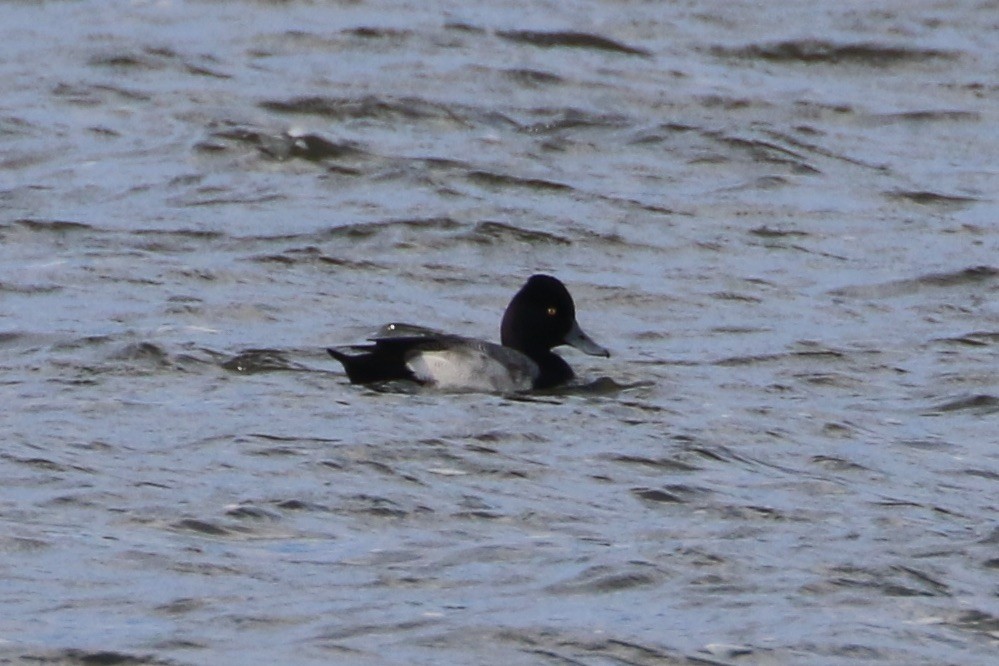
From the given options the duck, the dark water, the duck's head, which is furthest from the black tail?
the duck's head

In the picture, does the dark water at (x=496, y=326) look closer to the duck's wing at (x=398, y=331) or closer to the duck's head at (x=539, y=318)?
the duck's wing at (x=398, y=331)

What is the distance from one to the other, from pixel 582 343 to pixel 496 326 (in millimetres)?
1089

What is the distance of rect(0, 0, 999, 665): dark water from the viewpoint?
682 centimetres

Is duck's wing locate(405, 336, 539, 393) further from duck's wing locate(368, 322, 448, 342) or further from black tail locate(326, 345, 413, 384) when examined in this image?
duck's wing locate(368, 322, 448, 342)

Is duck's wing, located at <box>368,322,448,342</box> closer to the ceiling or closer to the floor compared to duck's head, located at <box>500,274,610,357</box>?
closer to the floor

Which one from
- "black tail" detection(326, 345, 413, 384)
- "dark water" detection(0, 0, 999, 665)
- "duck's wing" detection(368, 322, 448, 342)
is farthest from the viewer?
"duck's wing" detection(368, 322, 448, 342)

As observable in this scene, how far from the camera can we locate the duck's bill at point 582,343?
34.9 feet

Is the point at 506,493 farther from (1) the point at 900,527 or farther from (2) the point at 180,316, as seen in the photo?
(2) the point at 180,316

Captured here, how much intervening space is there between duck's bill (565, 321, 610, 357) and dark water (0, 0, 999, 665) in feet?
0.72

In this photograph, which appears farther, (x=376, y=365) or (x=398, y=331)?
(x=398, y=331)

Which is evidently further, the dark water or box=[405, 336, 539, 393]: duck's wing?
box=[405, 336, 539, 393]: duck's wing

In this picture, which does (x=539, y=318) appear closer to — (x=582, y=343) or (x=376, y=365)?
(x=582, y=343)

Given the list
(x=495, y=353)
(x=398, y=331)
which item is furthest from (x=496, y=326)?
(x=495, y=353)

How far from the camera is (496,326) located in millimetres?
11680
